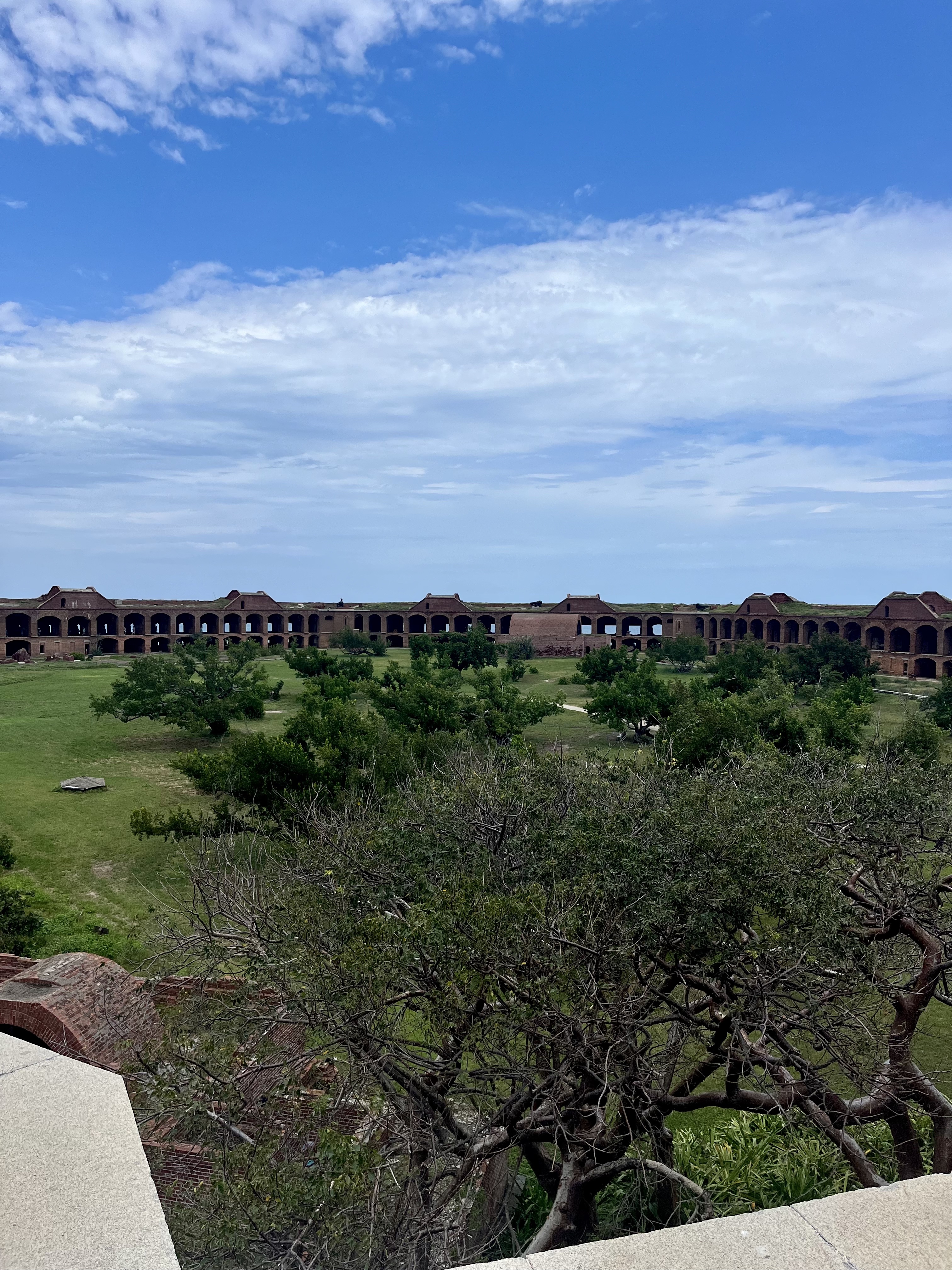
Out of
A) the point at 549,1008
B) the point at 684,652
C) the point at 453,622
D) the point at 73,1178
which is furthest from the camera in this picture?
the point at 453,622

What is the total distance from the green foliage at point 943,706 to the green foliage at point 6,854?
3060 centimetres

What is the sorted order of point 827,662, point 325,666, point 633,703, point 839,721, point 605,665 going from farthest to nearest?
1. point 827,662
2. point 325,666
3. point 605,665
4. point 633,703
5. point 839,721

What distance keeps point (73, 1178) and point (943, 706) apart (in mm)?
38274

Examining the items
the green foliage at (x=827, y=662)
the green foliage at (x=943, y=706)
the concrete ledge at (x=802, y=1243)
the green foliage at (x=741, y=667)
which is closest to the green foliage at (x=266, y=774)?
the concrete ledge at (x=802, y=1243)

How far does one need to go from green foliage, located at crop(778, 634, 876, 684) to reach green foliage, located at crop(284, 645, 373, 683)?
2391 centimetres

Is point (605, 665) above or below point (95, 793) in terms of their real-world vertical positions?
above

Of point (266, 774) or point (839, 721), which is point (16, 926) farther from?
point (839, 721)

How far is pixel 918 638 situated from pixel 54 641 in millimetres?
64552

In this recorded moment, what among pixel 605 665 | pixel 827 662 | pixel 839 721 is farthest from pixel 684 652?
pixel 839 721

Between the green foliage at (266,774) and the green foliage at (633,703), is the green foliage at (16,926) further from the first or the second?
the green foliage at (633,703)

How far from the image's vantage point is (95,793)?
29109 mm

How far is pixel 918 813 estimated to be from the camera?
41.4 feet

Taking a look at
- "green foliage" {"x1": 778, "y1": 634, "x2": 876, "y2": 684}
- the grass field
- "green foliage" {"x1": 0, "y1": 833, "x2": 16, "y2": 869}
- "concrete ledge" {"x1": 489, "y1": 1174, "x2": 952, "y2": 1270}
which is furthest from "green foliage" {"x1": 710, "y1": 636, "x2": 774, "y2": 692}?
"concrete ledge" {"x1": 489, "y1": 1174, "x2": 952, "y2": 1270}

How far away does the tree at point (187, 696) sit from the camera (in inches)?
1437
